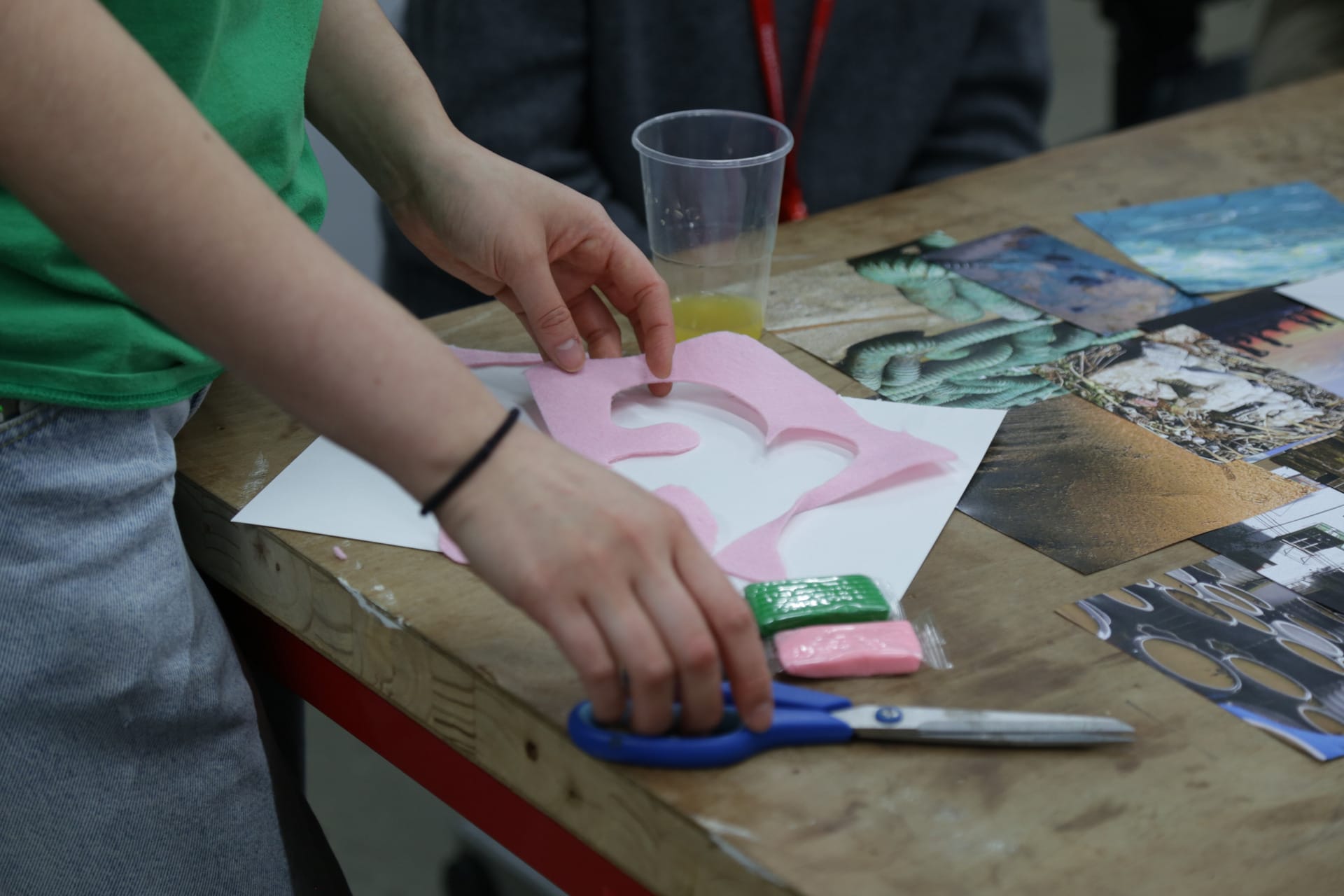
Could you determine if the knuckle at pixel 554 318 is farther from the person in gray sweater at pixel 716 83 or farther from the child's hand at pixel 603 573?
the person in gray sweater at pixel 716 83

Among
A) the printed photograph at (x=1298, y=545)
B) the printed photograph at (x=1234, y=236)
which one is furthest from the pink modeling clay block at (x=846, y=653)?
the printed photograph at (x=1234, y=236)

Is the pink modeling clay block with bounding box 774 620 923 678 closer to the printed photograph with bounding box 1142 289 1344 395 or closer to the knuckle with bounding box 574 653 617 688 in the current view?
the knuckle with bounding box 574 653 617 688

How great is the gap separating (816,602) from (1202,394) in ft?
1.19

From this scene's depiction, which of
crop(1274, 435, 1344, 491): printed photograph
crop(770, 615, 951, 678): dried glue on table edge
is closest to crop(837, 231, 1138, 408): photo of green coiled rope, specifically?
crop(1274, 435, 1344, 491): printed photograph

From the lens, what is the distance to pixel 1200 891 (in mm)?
439

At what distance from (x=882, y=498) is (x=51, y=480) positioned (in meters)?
0.42

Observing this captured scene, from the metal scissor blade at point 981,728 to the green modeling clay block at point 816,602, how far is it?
6cm

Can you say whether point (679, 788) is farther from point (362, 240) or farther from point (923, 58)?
point (362, 240)

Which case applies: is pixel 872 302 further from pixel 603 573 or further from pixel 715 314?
pixel 603 573

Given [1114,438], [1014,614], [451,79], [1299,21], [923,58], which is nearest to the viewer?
[1014,614]

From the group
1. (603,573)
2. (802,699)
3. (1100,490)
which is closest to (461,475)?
(603,573)

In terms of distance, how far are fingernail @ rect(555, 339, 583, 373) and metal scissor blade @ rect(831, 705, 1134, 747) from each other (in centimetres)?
33

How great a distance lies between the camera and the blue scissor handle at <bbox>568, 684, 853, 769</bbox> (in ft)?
1.56

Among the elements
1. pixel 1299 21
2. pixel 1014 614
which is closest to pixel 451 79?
pixel 1014 614
